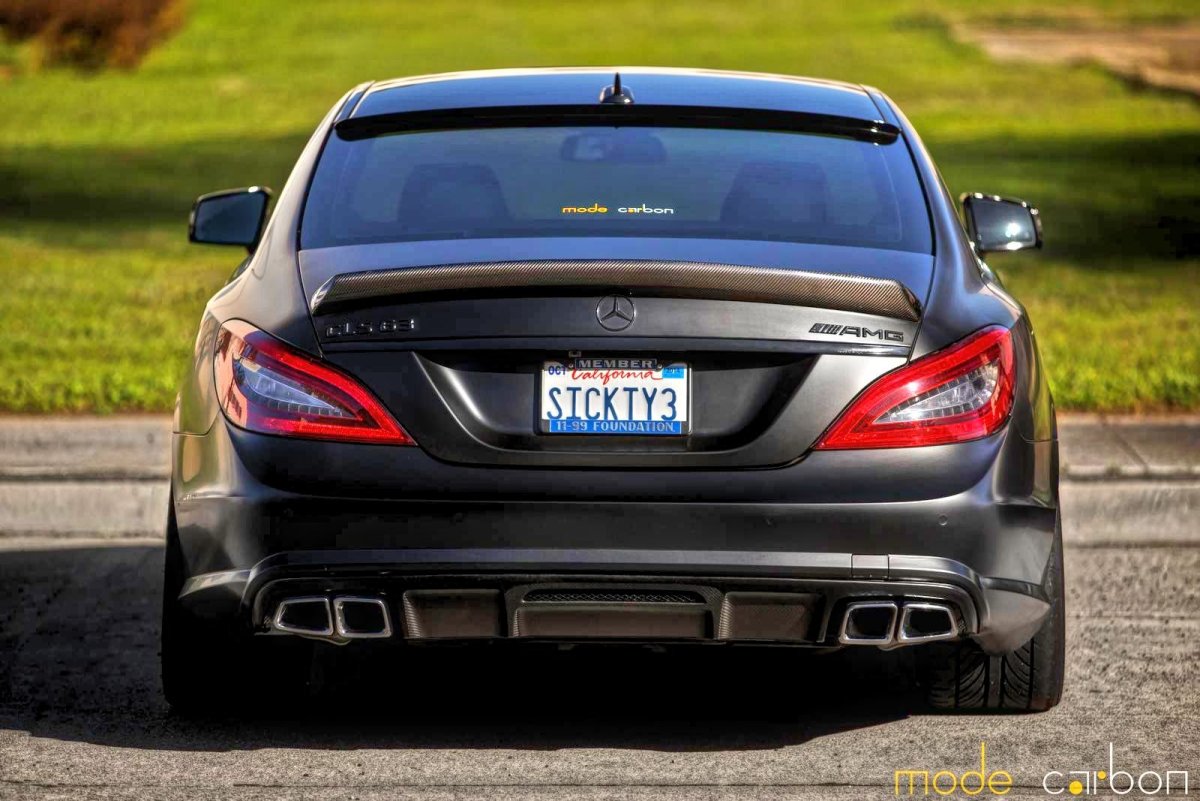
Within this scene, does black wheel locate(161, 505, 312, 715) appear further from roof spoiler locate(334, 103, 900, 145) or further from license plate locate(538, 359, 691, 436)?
roof spoiler locate(334, 103, 900, 145)

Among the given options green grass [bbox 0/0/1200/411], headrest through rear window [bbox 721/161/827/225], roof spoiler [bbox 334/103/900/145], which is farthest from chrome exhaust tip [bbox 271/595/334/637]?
green grass [bbox 0/0/1200/411]

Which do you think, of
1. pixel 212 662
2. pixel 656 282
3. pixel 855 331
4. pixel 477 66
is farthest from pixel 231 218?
pixel 477 66

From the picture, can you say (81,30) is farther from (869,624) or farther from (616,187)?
(869,624)

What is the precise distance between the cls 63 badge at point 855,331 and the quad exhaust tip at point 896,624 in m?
0.58

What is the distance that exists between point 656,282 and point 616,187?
0.81 metres

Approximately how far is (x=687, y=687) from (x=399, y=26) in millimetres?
44245

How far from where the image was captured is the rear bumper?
468 cm

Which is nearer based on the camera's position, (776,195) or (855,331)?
(855,331)

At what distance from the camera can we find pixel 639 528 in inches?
184

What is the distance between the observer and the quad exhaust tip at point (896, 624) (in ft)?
15.7

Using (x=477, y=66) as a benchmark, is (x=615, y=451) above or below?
above

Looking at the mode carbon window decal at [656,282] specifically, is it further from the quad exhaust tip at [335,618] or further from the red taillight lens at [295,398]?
the quad exhaust tip at [335,618]

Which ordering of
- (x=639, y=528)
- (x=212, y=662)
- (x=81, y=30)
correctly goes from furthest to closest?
(x=81, y=30) → (x=212, y=662) → (x=639, y=528)

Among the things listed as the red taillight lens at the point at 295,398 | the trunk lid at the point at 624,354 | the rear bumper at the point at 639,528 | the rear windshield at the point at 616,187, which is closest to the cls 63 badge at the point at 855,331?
the trunk lid at the point at 624,354
